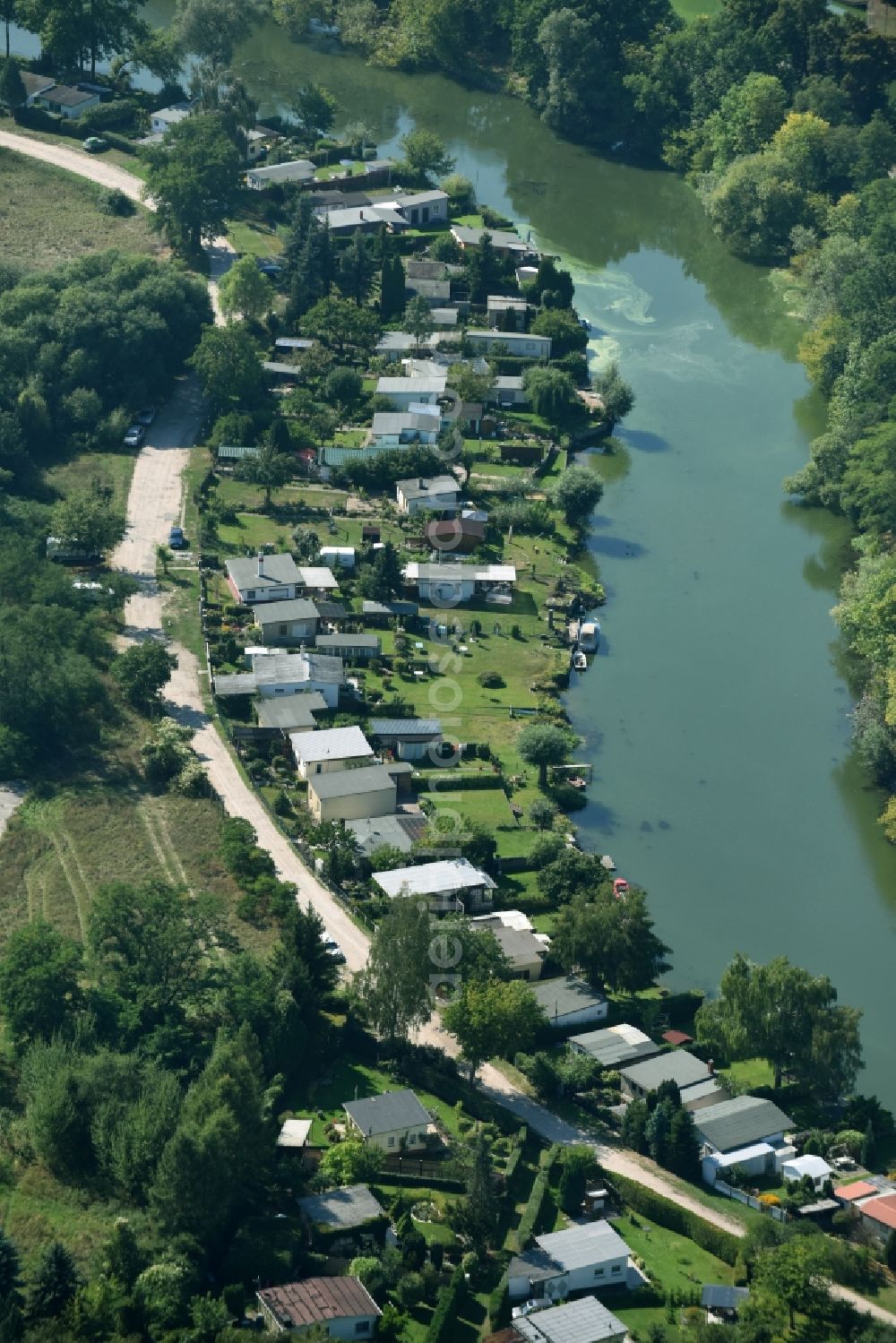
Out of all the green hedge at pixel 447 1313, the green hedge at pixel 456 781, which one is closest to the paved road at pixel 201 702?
the green hedge at pixel 456 781

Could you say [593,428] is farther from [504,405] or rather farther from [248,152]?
[248,152]

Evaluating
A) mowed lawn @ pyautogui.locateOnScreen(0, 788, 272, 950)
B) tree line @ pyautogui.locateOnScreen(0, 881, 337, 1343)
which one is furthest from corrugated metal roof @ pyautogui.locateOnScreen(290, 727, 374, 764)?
tree line @ pyautogui.locateOnScreen(0, 881, 337, 1343)

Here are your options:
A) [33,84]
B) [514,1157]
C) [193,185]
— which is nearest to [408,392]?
[193,185]

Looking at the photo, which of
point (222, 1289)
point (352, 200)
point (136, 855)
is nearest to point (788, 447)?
point (352, 200)

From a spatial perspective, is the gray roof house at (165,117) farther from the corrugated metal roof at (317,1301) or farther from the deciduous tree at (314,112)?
the corrugated metal roof at (317,1301)

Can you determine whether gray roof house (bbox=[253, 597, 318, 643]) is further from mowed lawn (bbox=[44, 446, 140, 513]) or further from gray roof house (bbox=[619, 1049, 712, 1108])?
gray roof house (bbox=[619, 1049, 712, 1108])

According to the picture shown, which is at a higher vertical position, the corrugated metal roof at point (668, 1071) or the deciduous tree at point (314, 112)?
the deciduous tree at point (314, 112)
